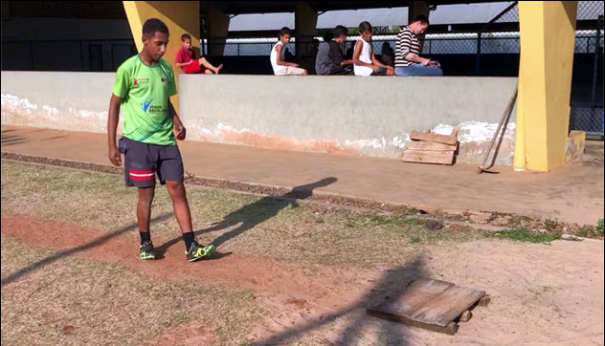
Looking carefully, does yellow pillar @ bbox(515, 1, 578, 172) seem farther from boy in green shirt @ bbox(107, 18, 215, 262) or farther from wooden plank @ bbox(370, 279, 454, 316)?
boy in green shirt @ bbox(107, 18, 215, 262)

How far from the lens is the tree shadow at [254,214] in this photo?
18.7 ft

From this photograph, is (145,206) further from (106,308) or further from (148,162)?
(106,308)

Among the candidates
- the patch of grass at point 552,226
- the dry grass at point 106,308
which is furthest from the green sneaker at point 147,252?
the patch of grass at point 552,226

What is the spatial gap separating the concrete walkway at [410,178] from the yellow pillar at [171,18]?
6.70ft

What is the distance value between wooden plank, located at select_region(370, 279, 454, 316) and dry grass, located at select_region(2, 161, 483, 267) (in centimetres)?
60

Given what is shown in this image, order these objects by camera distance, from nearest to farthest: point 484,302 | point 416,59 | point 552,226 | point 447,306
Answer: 1. point 447,306
2. point 484,302
3. point 552,226
4. point 416,59

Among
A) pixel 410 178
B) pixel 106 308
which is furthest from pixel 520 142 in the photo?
pixel 106 308

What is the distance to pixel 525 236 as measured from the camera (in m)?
5.59

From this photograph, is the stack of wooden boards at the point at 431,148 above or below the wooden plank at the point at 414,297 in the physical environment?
above

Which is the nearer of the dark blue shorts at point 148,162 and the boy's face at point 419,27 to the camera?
the dark blue shorts at point 148,162

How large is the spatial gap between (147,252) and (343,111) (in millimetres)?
5327

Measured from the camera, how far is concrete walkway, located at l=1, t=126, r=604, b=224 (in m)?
6.66

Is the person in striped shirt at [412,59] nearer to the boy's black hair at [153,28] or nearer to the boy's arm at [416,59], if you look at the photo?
the boy's arm at [416,59]

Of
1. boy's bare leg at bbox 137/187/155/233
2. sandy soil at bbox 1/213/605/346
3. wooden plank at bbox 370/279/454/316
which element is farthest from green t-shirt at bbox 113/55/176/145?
wooden plank at bbox 370/279/454/316
